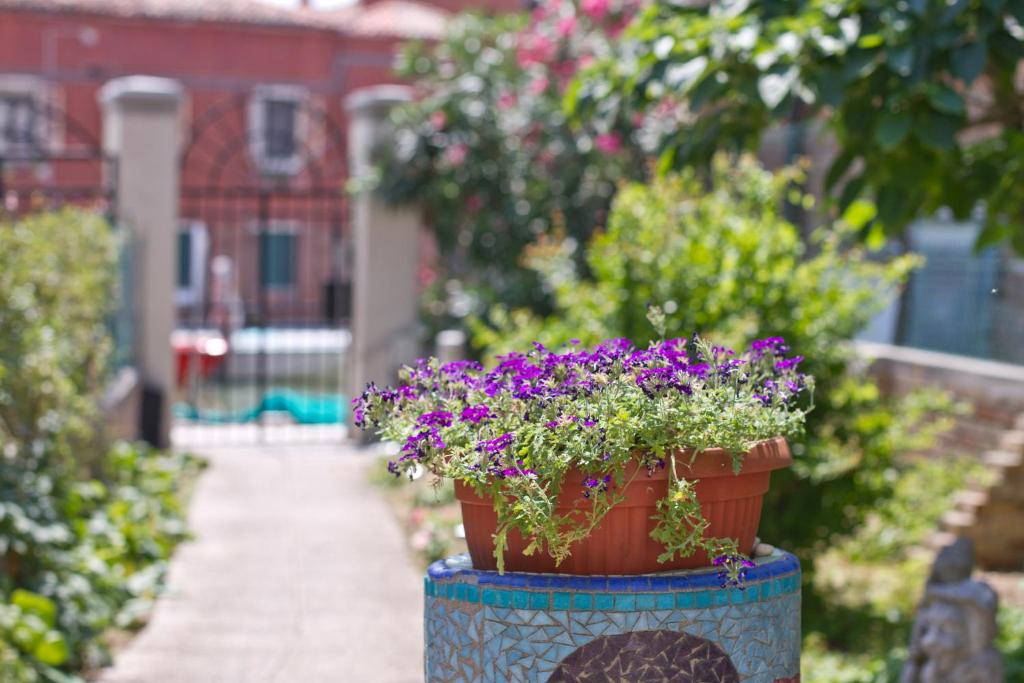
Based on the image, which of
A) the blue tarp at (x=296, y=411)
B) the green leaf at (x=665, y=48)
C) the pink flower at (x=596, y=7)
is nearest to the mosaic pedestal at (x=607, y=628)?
the green leaf at (x=665, y=48)

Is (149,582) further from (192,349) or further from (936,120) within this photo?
(192,349)

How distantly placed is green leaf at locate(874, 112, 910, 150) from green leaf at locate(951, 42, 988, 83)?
221mm

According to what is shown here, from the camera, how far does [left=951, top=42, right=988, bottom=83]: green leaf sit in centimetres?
423

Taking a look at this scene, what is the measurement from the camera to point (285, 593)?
7766 mm

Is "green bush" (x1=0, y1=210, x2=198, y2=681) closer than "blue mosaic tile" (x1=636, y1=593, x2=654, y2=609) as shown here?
No

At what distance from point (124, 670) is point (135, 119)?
25.1 feet

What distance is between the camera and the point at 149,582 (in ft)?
24.6

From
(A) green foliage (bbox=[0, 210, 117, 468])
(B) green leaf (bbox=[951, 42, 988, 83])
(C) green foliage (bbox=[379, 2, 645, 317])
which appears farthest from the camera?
(C) green foliage (bbox=[379, 2, 645, 317])

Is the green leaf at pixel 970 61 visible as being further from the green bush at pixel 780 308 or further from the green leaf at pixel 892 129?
the green bush at pixel 780 308

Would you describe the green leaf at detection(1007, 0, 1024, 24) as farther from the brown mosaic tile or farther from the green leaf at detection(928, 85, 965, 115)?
the brown mosaic tile

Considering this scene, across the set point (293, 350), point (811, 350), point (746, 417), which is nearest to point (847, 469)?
point (811, 350)

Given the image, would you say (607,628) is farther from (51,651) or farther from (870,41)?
(51,651)

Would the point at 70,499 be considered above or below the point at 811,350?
below

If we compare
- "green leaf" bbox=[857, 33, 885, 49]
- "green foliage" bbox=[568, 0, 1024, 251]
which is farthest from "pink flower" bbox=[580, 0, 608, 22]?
"green leaf" bbox=[857, 33, 885, 49]
